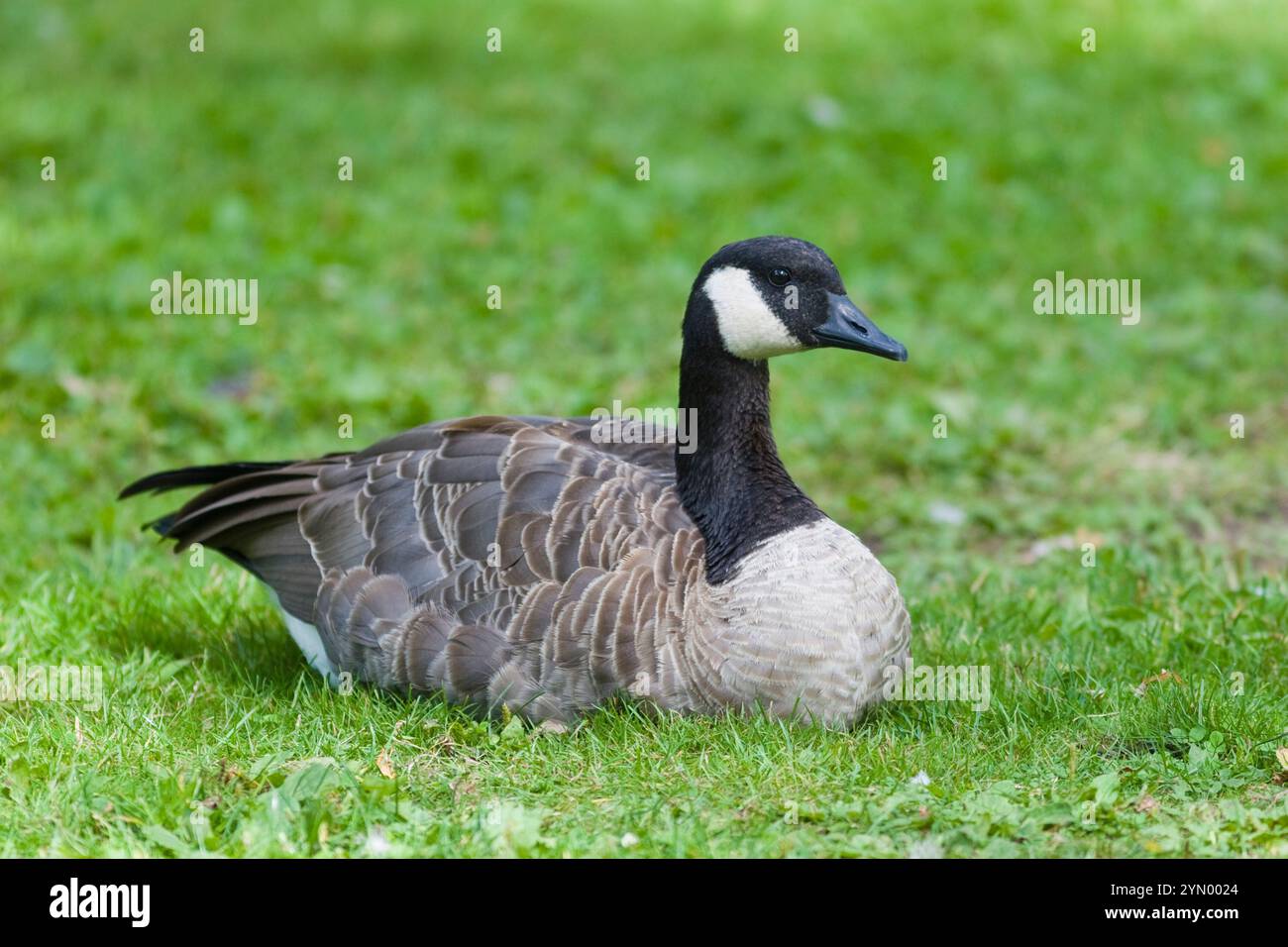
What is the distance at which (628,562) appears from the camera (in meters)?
4.87

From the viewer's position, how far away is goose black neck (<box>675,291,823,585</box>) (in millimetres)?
4980

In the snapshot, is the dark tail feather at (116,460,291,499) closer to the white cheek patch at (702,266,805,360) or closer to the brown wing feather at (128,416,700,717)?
the brown wing feather at (128,416,700,717)

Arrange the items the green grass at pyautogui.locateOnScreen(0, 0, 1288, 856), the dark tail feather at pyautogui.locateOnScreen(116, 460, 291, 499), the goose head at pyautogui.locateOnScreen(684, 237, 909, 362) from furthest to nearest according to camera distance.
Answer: the dark tail feather at pyautogui.locateOnScreen(116, 460, 291, 499), the goose head at pyautogui.locateOnScreen(684, 237, 909, 362), the green grass at pyautogui.locateOnScreen(0, 0, 1288, 856)

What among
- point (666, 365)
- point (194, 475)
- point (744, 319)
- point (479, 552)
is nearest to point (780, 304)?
point (744, 319)

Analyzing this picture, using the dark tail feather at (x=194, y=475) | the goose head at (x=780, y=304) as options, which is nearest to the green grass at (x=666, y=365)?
the dark tail feather at (x=194, y=475)

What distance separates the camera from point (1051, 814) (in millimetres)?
4078

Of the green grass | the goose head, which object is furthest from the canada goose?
the green grass

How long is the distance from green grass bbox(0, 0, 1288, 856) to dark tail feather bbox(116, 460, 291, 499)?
0.42 meters

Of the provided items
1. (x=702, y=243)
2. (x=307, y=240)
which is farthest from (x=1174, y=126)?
(x=307, y=240)

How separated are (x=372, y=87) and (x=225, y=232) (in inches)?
98.3

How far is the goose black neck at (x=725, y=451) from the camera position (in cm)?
498

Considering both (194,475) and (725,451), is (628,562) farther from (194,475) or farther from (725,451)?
(194,475)

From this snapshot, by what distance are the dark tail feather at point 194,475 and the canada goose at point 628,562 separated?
252 millimetres

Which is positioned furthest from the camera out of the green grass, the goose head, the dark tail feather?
the dark tail feather
